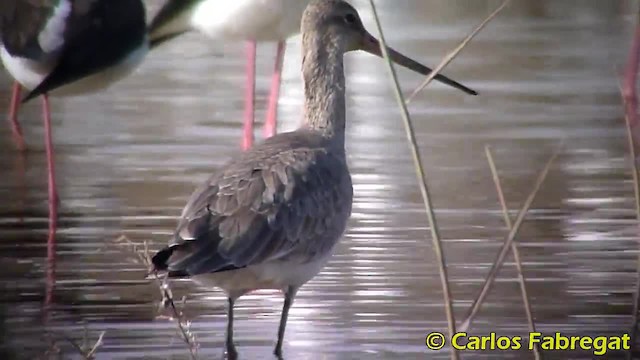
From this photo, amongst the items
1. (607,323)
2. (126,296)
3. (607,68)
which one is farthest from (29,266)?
(607,68)

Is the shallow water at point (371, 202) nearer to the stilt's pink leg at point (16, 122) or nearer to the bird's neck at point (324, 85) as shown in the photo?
the stilt's pink leg at point (16, 122)

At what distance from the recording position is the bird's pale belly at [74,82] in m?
8.25

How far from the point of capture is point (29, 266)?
265 inches

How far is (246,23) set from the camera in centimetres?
905

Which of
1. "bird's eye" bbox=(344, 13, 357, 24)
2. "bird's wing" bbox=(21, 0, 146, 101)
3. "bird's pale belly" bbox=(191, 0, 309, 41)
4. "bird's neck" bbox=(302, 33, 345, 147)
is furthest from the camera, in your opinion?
"bird's pale belly" bbox=(191, 0, 309, 41)

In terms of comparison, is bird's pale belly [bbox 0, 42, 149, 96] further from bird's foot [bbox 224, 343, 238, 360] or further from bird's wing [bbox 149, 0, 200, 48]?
bird's foot [bbox 224, 343, 238, 360]

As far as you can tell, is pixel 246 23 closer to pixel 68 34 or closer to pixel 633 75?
pixel 68 34

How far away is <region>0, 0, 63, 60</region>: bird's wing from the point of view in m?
8.15

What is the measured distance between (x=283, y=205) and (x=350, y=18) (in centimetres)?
114

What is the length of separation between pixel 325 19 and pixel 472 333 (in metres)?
1.36

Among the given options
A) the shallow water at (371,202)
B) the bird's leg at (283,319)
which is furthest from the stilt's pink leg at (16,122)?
the bird's leg at (283,319)

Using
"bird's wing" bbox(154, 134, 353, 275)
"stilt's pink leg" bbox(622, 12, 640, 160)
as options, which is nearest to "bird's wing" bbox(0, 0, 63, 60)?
"bird's wing" bbox(154, 134, 353, 275)

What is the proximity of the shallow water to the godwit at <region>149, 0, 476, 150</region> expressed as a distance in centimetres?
35

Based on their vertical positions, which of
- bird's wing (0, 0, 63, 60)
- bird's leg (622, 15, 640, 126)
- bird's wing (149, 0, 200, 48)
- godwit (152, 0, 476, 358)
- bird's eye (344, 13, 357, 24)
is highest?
bird's eye (344, 13, 357, 24)
